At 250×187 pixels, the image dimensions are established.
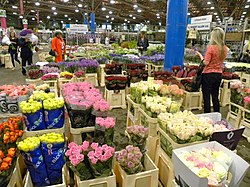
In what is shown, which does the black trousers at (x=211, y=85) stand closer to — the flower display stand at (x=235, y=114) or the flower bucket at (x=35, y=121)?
the flower display stand at (x=235, y=114)

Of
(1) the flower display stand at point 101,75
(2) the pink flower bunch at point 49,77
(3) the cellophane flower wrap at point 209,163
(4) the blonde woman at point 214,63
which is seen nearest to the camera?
(3) the cellophane flower wrap at point 209,163

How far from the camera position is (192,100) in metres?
4.50

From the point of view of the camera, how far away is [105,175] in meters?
1.78

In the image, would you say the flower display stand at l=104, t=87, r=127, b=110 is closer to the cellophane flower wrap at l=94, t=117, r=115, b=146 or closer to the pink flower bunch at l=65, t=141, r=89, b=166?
the cellophane flower wrap at l=94, t=117, r=115, b=146

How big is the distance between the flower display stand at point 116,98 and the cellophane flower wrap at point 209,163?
2751 mm

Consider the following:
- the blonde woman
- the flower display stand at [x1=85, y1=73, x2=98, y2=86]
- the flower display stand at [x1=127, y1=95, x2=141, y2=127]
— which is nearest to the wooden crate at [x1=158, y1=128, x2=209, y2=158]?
the flower display stand at [x1=127, y1=95, x2=141, y2=127]

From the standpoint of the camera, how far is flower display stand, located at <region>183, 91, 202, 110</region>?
14.6 feet


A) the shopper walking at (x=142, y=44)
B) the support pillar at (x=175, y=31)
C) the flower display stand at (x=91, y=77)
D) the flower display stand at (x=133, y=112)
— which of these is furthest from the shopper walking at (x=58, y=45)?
the shopper walking at (x=142, y=44)

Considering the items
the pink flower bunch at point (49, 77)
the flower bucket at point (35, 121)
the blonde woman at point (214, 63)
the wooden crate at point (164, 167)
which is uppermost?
the blonde woman at point (214, 63)

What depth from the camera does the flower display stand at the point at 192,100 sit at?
4441 mm

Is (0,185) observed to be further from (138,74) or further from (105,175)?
(138,74)

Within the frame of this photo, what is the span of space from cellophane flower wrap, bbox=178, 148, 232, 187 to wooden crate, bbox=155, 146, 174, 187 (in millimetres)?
350

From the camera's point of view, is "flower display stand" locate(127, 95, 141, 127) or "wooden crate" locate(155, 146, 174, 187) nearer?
"wooden crate" locate(155, 146, 174, 187)

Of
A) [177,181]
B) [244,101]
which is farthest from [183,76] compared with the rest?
[177,181]
